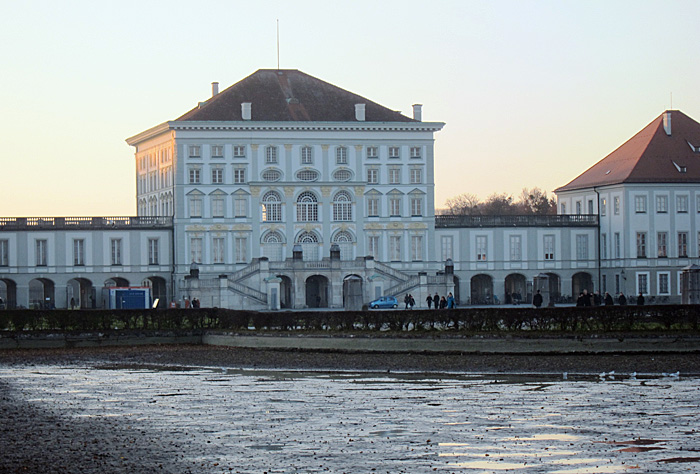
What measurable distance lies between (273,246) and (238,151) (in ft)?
20.4

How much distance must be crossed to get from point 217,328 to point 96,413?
2266cm

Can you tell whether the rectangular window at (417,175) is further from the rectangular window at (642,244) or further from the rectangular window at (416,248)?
the rectangular window at (642,244)

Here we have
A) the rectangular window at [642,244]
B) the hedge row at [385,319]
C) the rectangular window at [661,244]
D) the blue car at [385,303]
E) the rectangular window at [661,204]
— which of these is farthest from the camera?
the rectangular window at [661,204]

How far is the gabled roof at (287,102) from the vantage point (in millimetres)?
81125

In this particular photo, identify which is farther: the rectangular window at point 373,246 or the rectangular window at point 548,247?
the rectangular window at point 548,247

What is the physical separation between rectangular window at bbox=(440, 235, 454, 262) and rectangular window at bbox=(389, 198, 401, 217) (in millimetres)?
3478

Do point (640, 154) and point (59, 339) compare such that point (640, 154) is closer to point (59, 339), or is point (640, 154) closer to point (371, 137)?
point (371, 137)

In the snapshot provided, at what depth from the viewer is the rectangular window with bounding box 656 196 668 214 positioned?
82438 mm

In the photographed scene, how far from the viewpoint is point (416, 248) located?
8262cm

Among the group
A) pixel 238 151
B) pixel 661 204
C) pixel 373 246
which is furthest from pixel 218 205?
pixel 661 204

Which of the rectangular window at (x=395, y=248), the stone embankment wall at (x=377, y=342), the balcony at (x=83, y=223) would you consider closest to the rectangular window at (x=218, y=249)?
the balcony at (x=83, y=223)

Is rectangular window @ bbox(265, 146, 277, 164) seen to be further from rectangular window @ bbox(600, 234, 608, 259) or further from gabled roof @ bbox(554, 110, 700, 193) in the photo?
rectangular window @ bbox(600, 234, 608, 259)

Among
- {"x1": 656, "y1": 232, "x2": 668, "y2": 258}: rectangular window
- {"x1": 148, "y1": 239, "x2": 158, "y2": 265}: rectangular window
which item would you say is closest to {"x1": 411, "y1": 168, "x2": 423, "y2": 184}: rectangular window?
{"x1": 656, "y1": 232, "x2": 668, "y2": 258}: rectangular window

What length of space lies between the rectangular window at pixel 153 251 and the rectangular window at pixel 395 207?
14796mm
